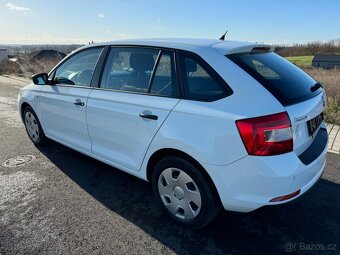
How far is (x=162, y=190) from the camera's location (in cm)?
299

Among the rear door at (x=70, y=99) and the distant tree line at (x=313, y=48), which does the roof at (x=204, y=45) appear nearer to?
the rear door at (x=70, y=99)

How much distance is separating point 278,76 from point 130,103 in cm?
143

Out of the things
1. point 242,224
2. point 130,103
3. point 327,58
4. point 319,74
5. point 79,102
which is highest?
point 130,103

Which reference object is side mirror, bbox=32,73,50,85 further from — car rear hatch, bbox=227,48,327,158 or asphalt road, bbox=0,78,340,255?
car rear hatch, bbox=227,48,327,158

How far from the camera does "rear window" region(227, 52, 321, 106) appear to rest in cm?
243

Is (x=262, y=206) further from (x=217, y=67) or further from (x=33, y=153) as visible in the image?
(x=33, y=153)

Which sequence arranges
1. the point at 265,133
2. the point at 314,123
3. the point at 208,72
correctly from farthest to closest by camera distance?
the point at 314,123 < the point at 208,72 < the point at 265,133

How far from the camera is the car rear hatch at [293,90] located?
7.78ft

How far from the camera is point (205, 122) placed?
2412 mm

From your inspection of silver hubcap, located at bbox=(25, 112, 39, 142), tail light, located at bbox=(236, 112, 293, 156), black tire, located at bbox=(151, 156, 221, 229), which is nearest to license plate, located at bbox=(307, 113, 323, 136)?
tail light, located at bbox=(236, 112, 293, 156)

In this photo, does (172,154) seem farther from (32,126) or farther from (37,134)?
(32,126)

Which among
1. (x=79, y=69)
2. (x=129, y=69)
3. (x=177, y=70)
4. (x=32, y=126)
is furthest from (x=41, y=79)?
(x=177, y=70)

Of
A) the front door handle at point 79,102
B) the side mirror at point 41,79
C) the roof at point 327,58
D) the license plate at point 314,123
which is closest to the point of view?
the license plate at point 314,123

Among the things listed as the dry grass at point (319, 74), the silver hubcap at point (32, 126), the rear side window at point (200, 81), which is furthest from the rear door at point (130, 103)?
the dry grass at point (319, 74)
